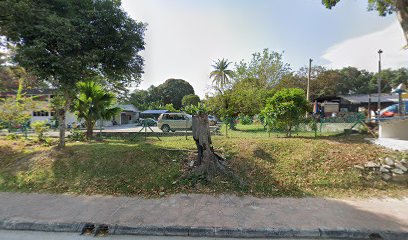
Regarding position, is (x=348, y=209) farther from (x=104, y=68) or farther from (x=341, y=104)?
(x=341, y=104)

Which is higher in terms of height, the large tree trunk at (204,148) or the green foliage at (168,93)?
the green foliage at (168,93)

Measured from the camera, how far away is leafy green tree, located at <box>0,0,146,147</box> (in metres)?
6.31

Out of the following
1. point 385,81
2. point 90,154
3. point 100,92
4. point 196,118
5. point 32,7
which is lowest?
point 90,154

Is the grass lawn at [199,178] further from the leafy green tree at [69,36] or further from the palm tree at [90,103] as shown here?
the palm tree at [90,103]

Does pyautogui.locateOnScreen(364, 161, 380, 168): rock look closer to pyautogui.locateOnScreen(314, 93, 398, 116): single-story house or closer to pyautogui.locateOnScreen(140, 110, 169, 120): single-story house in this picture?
pyautogui.locateOnScreen(314, 93, 398, 116): single-story house

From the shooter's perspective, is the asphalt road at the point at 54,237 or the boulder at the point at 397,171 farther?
the boulder at the point at 397,171

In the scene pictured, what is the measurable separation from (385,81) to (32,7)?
58.9 meters

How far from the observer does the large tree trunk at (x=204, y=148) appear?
6004 mm

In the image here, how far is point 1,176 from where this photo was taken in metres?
6.38

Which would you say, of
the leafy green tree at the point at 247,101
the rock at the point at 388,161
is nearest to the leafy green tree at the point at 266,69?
the leafy green tree at the point at 247,101

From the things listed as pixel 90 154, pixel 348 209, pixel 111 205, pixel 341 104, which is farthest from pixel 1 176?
pixel 341 104

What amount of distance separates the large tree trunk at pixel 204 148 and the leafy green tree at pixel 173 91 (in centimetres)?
4410

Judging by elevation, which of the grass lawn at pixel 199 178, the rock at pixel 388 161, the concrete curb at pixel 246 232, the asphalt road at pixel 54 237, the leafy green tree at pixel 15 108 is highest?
the leafy green tree at pixel 15 108

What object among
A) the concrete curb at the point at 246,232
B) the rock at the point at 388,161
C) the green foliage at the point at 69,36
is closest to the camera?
the concrete curb at the point at 246,232
